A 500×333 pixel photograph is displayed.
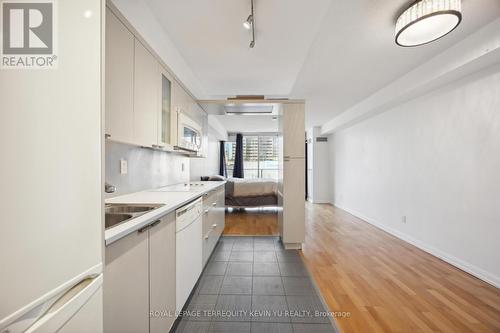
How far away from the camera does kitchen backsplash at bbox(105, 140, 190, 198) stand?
160 cm

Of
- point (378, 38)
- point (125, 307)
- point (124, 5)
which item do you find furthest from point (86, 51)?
point (378, 38)

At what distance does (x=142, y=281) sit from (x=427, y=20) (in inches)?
104

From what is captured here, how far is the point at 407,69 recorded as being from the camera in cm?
270

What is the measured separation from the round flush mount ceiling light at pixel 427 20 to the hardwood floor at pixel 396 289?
2277mm

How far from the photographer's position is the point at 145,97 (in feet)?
5.08

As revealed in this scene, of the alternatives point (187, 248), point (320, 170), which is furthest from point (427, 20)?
point (320, 170)

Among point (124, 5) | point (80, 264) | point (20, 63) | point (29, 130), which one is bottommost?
point (80, 264)

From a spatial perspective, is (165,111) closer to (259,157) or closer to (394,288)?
(394,288)

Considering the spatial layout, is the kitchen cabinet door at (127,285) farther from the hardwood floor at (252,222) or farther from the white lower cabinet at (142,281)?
the hardwood floor at (252,222)

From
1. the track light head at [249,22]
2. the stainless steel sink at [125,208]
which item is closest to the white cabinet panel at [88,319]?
the stainless steel sink at [125,208]

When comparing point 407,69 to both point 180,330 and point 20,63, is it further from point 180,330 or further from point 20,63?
point 180,330

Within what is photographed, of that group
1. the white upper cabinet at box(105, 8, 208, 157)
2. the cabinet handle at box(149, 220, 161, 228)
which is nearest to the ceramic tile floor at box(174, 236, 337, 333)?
the cabinet handle at box(149, 220, 161, 228)

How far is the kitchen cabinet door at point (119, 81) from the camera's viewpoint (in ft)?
3.78

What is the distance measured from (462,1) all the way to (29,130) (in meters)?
2.76
